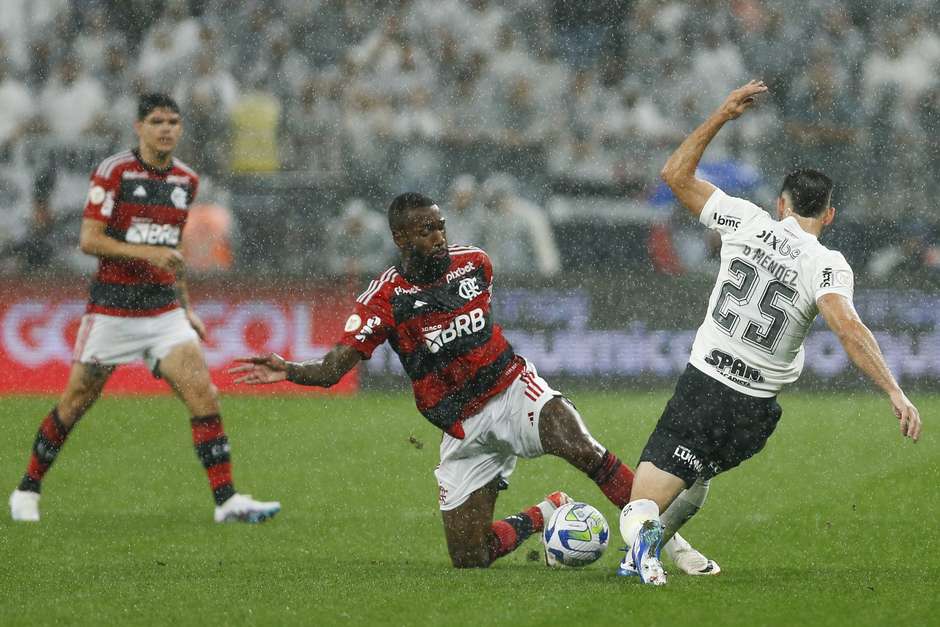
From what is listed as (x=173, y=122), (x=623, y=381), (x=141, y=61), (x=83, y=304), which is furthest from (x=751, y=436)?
(x=141, y=61)

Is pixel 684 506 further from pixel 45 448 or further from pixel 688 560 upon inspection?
pixel 45 448

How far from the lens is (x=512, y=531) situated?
748 cm

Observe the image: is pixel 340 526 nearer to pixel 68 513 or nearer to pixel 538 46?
pixel 68 513

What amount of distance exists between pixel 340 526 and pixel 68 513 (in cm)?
179

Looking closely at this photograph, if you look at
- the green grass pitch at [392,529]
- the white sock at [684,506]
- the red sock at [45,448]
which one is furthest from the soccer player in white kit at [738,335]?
the red sock at [45,448]

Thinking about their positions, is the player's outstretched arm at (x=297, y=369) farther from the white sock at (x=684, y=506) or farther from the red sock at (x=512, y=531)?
the white sock at (x=684, y=506)

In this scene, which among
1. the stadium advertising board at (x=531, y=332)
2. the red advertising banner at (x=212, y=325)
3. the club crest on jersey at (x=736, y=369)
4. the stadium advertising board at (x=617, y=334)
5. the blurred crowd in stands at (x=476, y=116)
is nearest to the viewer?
the club crest on jersey at (x=736, y=369)

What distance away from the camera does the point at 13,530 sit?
858 cm

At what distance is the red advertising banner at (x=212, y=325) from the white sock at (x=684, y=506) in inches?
294

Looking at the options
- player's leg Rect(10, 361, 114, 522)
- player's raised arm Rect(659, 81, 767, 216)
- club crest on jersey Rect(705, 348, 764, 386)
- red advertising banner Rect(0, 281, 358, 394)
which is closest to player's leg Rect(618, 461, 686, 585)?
club crest on jersey Rect(705, 348, 764, 386)

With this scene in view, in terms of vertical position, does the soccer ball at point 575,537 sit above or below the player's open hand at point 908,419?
below

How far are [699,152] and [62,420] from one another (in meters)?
4.50

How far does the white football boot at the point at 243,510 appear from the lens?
8867 mm

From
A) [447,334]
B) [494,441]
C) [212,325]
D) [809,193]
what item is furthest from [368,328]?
[212,325]
